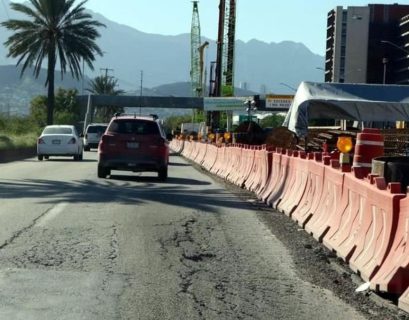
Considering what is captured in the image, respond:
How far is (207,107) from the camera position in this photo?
71.5 meters

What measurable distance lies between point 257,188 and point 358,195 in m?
8.53

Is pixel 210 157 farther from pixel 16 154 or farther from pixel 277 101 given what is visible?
pixel 277 101

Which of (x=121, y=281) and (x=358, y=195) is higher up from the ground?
(x=358, y=195)

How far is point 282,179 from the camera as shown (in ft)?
46.0

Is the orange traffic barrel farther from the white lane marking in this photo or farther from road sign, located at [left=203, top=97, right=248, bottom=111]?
road sign, located at [left=203, top=97, right=248, bottom=111]

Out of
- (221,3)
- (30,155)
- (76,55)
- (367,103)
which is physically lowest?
(30,155)

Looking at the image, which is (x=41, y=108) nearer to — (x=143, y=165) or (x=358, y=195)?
(x=143, y=165)

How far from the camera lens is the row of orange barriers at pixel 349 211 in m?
6.54

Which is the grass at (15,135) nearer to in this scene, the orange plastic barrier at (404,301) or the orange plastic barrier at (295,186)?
the orange plastic barrier at (295,186)

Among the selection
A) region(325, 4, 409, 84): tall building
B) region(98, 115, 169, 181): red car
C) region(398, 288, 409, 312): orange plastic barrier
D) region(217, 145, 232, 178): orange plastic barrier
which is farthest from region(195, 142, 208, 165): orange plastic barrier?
region(325, 4, 409, 84): tall building

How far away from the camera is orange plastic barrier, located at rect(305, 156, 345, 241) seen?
930cm

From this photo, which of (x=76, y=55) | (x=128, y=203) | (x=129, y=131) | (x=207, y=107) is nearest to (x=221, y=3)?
(x=207, y=107)

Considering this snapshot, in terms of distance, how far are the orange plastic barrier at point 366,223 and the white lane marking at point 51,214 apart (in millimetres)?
4388

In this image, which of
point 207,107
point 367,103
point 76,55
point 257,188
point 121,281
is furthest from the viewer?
point 207,107
